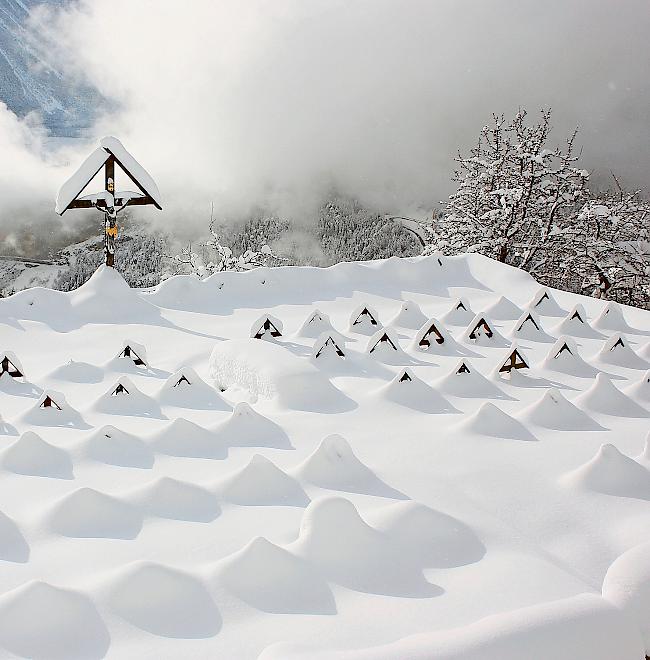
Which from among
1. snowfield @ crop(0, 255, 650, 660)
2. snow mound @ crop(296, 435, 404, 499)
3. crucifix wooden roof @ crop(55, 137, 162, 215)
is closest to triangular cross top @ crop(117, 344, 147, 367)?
snowfield @ crop(0, 255, 650, 660)

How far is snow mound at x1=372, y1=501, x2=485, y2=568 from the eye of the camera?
3764 mm

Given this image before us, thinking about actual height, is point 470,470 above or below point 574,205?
below

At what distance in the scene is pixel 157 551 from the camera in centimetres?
379

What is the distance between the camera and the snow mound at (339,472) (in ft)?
15.3

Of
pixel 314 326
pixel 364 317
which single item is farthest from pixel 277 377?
pixel 364 317

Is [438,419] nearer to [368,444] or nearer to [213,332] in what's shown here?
[368,444]

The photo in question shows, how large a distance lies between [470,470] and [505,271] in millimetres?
7975

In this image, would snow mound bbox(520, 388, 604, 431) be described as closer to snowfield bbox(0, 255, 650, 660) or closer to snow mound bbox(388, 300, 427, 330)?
snowfield bbox(0, 255, 650, 660)

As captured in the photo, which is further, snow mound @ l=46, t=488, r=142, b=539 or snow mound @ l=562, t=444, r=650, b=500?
snow mound @ l=562, t=444, r=650, b=500

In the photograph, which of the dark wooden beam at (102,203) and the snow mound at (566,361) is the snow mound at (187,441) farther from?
the dark wooden beam at (102,203)

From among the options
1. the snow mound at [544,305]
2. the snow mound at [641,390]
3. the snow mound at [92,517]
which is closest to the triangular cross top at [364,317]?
the snow mound at [544,305]

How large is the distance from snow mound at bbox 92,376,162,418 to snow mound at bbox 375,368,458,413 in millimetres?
2364

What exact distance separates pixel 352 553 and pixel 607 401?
390 cm

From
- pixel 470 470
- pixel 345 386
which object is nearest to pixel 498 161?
pixel 345 386
